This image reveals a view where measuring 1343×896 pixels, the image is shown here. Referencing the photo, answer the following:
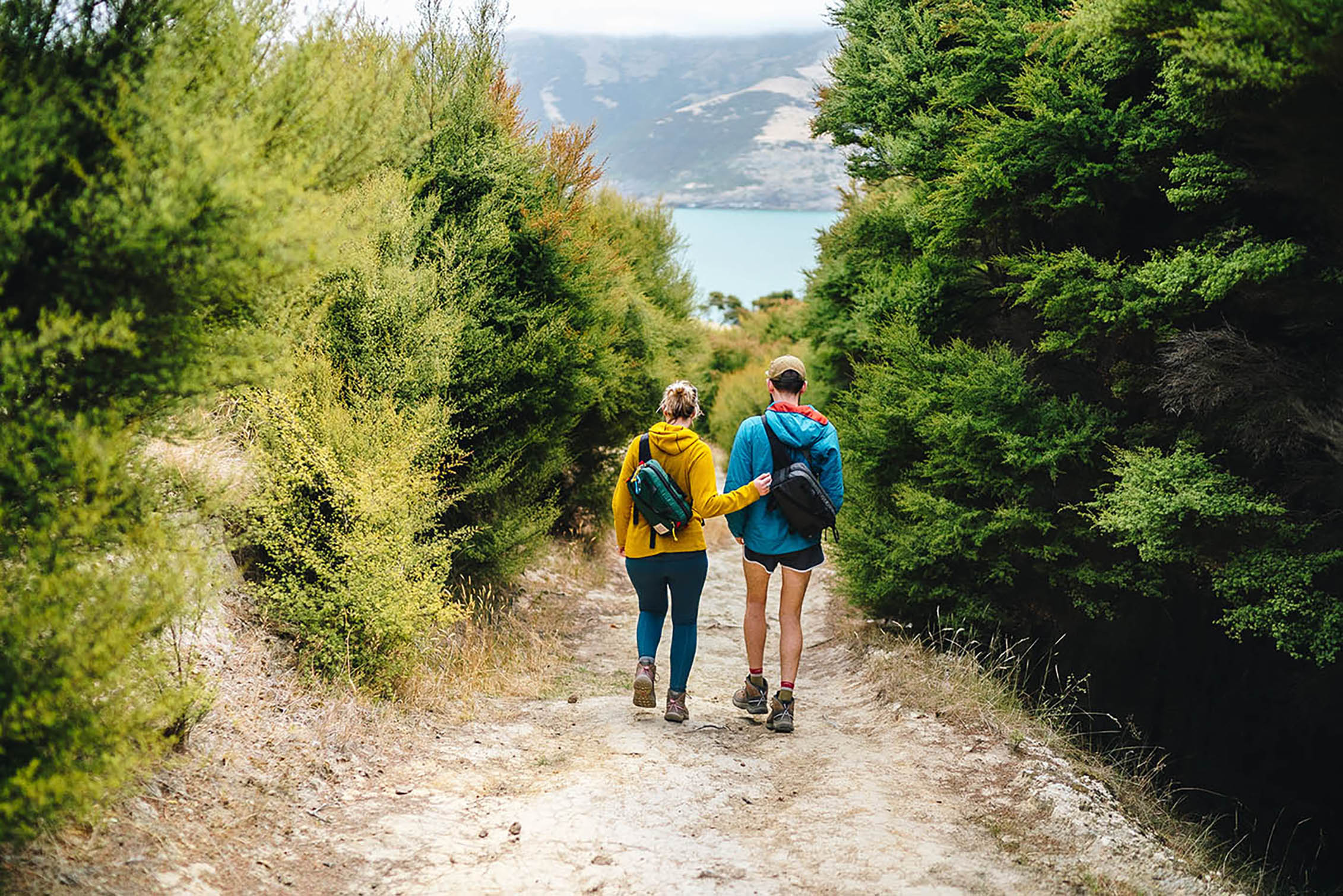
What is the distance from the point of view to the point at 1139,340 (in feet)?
24.0

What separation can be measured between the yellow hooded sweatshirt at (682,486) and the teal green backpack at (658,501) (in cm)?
5

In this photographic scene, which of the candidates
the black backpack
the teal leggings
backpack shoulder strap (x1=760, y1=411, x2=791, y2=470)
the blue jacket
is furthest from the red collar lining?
the teal leggings

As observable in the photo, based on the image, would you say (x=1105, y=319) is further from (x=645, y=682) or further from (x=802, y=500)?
(x=645, y=682)

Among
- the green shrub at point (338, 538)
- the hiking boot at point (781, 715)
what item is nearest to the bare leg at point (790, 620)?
the hiking boot at point (781, 715)

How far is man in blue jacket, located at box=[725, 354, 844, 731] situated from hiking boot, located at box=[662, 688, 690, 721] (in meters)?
0.63

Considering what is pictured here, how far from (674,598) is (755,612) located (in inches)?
24.6

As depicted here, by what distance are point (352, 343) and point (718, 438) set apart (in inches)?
1034

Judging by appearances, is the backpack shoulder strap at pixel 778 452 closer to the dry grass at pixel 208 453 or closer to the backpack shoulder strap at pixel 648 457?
the backpack shoulder strap at pixel 648 457

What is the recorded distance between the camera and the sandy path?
163 inches

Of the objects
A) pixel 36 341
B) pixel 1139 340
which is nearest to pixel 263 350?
pixel 36 341

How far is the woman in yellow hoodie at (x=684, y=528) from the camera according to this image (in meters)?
5.92

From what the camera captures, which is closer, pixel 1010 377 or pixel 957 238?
pixel 1010 377

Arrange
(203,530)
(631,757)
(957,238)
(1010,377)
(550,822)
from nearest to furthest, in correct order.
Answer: (550,822), (631,757), (203,530), (1010,377), (957,238)

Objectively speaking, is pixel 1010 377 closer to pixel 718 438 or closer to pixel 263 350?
pixel 263 350
